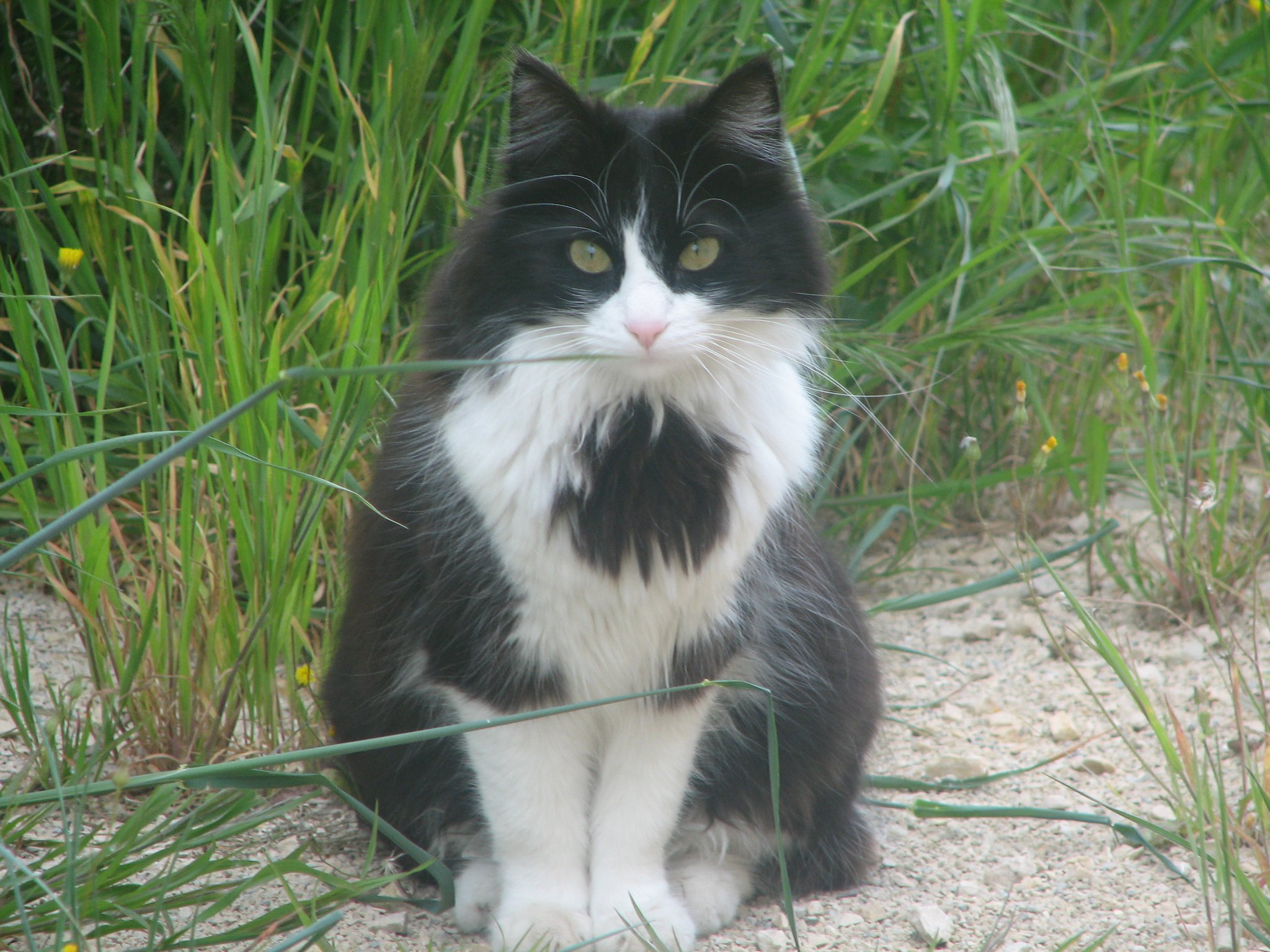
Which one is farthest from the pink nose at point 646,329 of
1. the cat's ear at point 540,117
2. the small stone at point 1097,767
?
the small stone at point 1097,767

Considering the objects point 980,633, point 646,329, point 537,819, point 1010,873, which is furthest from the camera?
point 980,633

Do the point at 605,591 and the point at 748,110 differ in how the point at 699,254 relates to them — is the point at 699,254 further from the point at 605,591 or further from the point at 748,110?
the point at 605,591

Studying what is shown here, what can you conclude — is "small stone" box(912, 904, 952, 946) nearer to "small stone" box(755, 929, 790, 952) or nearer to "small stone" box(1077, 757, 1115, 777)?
"small stone" box(755, 929, 790, 952)

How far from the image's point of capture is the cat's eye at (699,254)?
148 centimetres

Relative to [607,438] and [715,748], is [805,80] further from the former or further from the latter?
[715,748]

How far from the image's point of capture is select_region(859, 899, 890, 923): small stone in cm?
171

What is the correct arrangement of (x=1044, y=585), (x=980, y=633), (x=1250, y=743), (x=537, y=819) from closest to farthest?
(x=537, y=819) → (x=1250, y=743) → (x=980, y=633) → (x=1044, y=585)

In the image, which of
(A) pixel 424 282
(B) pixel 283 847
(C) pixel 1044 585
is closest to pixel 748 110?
(A) pixel 424 282

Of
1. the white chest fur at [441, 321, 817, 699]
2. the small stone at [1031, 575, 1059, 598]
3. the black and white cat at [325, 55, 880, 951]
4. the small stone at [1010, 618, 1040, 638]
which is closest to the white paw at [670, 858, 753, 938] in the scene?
the black and white cat at [325, 55, 880, 951]

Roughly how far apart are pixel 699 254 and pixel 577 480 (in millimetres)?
331

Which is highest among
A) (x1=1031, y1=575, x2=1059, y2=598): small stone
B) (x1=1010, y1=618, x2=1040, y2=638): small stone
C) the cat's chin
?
the cat's chin

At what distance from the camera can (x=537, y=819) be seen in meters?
1.59

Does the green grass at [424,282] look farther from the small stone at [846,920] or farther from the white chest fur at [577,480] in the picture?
the small stone at [846,920]

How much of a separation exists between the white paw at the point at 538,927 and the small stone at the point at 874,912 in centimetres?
43
